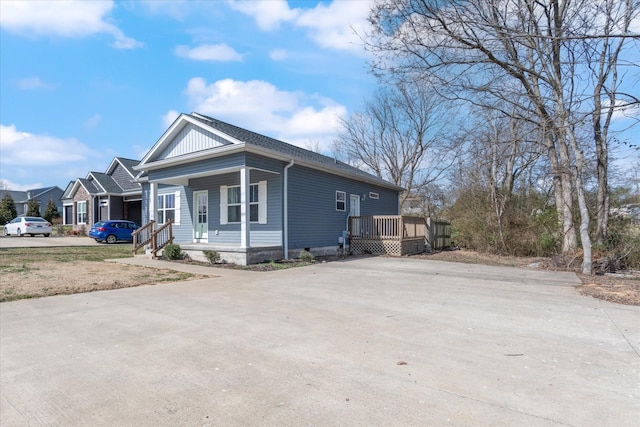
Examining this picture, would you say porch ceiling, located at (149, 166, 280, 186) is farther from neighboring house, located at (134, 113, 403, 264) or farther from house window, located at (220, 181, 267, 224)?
house window, located at (220, 181, 267, 224)

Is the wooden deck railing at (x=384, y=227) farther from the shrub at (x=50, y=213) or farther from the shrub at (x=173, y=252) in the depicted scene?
the shrub at (x=50, y=213)

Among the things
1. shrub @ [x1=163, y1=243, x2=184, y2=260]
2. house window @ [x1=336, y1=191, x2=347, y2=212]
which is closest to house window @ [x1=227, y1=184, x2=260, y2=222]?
shrub @ [x1=163, y1=243, x2=184, y2=260]

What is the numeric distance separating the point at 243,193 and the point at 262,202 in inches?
72.0

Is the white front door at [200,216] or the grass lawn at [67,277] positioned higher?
the white front door at [200,216]

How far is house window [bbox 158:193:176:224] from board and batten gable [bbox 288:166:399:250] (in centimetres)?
626

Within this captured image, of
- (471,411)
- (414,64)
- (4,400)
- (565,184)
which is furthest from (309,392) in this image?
(565,184)

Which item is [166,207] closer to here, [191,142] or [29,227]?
[191,142]

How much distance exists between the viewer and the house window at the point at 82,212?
28.1m

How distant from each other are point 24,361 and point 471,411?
14.1 feet

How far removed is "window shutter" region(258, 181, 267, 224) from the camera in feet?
43.1

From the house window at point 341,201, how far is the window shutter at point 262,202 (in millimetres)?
3544

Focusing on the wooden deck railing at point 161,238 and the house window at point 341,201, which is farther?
the house window at point 341,201

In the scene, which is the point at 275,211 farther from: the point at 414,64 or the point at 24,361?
the point at 24,361

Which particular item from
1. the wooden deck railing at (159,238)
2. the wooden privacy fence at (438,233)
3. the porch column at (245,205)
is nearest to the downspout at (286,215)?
the porch column at (245,205)
